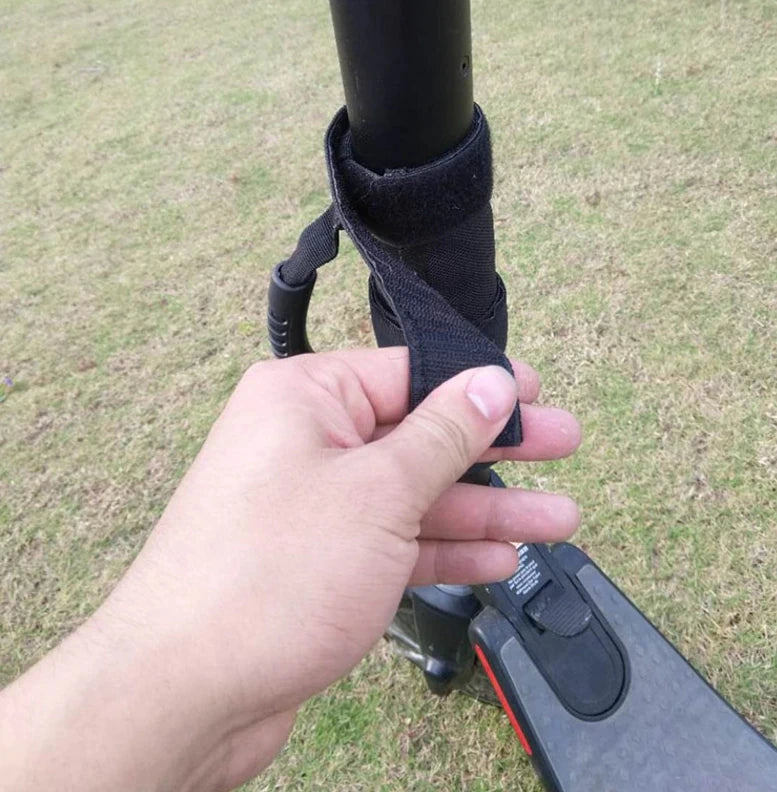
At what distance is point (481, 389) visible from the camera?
730mm

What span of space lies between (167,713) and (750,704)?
3.76 ft

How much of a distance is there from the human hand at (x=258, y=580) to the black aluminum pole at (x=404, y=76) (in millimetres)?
233

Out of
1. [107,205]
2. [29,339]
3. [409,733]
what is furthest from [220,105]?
[409,733]

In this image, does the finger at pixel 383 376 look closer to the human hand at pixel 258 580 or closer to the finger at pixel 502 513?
the human hand at pixel 258 580

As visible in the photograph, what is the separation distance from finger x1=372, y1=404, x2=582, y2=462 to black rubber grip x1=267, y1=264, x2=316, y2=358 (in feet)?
0.59

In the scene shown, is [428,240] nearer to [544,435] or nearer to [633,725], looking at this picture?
[544,435]

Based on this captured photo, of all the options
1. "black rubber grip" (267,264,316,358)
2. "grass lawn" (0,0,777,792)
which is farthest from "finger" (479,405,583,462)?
"grass lawn" (0,0,777,792)

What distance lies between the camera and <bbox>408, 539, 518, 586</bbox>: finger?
1.01 metres

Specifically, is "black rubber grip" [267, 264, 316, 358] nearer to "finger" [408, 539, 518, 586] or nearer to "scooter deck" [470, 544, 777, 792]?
"finger" [408, 539, 518, 586]

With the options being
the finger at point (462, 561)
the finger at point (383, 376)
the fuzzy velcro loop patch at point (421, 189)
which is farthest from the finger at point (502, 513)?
→ the fuzzy velcro loop patch at point (421, 189)

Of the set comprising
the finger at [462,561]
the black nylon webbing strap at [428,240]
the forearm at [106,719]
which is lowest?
the finger at [462,561]

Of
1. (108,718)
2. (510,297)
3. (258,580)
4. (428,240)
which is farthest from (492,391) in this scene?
(510,297)

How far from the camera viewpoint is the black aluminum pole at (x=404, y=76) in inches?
22.7

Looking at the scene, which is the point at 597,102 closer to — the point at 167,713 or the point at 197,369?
the point at 197,369
